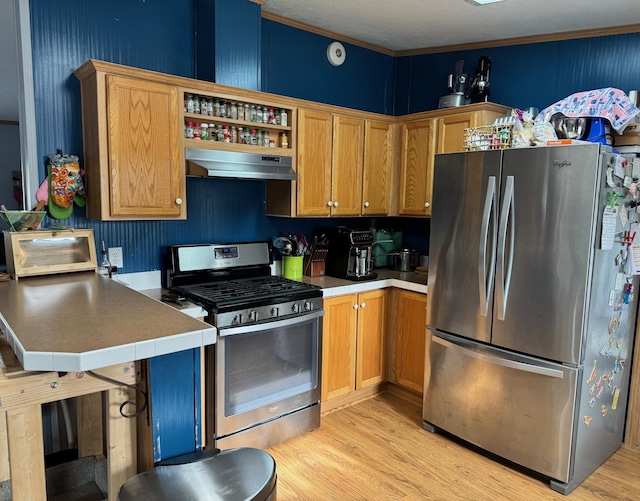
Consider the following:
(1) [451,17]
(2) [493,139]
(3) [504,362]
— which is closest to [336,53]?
(1) [451,17]

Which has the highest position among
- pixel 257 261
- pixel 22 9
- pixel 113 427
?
pixel 22 9

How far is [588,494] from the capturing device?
2459mm

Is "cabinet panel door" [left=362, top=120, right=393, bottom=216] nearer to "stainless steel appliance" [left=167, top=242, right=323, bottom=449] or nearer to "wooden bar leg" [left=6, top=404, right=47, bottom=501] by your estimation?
"stainless steel appliance" [left=167, top=242, right=323, bottom=449]

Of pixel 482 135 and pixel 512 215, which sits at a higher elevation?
pixel 482 135

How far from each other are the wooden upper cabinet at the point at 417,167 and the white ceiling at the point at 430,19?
67 cm

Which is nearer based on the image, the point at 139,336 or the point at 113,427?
the point at 139,336

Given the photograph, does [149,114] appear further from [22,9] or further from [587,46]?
[587,46]

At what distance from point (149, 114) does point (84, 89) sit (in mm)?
371

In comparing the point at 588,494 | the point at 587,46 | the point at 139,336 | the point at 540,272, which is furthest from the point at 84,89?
the point at 588,494

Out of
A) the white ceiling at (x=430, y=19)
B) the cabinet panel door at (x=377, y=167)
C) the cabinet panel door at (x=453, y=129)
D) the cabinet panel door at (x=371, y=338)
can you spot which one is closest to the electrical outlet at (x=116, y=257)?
the white ceiling at (x=430, y=19)

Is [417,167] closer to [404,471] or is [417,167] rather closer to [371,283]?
[371,283]

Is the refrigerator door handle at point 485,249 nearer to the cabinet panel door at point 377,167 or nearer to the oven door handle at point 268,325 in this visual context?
the oven door handle at point 268,325

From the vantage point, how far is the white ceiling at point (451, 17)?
2.83 metres

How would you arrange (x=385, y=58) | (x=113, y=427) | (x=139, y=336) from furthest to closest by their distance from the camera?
1. (x=385, y=58)
2. (x=113, y=427)
3. (x=139, y=336)
